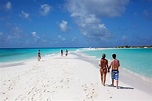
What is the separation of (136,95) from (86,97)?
237 cm

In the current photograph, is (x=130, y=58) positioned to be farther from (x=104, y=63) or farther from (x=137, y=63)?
(x=104, y=63)

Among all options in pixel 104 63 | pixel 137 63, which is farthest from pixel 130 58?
pixel 104 63

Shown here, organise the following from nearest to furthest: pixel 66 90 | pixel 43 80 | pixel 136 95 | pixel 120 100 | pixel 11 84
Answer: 1. pixel 120 100
2. pixel 136 95
3. pixel 66 90
4. pixel 11 84
5. pixel 43 80

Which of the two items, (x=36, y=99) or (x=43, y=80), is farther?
(x=43, y=80)

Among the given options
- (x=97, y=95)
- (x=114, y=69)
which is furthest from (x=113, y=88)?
(x=97, y=95)

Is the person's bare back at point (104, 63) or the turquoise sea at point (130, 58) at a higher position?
the person's bare back at point (104, 63)

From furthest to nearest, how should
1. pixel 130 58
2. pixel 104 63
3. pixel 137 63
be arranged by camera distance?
pixel 130 58 → pixel 137 63 → pixel 104 63

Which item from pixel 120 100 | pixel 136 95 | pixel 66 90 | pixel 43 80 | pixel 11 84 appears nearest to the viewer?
pixel 120 100

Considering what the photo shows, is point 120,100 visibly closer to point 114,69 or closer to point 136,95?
point 136,95

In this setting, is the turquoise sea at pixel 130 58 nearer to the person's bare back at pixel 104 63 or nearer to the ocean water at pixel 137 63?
the ocean water at pixel 137 63

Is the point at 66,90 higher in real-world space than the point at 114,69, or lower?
lower

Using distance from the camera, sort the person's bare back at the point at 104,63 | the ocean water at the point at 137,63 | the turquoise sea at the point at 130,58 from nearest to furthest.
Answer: the person's bare back at the point at 104,63 → the ocean water at the point at 137,63 → the turquoise sea at the point at 130,58

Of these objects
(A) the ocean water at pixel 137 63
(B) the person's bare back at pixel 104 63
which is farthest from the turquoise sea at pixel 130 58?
(B) the person's bare back at pixel 104 63

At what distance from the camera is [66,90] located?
10.3 m
